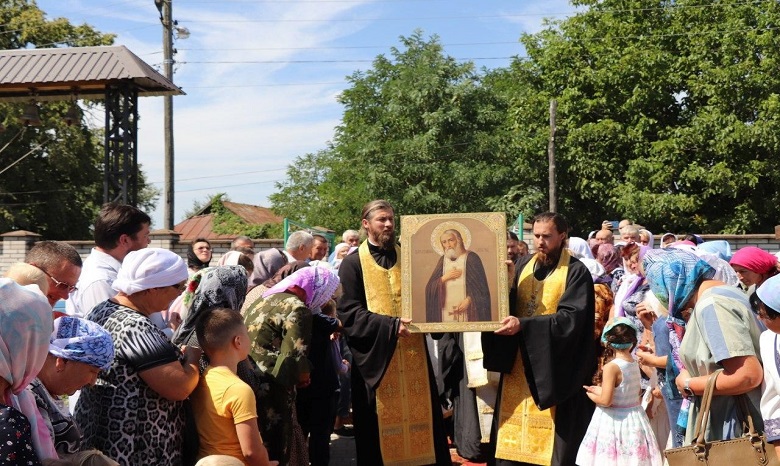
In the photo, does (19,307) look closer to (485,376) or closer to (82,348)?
(82,348)

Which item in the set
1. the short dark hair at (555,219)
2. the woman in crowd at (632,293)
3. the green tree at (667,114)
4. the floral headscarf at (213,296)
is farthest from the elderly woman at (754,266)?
the green tree at (667,114)

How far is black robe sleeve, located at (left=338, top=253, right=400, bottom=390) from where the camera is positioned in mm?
5375

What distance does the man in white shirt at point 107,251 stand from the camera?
4.59 meters

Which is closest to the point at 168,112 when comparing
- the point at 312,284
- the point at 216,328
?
the point at 312,284

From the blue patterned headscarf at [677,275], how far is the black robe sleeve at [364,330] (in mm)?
1684

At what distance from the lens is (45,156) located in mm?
33312

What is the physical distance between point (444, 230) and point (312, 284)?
833 mm

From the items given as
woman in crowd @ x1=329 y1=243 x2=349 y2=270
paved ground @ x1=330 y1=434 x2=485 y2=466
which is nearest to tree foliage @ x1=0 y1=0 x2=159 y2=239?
woman in crowd @ x1=329 y1=243 x2=349 y2=270

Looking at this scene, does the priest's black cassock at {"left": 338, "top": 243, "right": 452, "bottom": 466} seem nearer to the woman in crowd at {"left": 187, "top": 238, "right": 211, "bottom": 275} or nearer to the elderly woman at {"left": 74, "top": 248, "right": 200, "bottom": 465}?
the elderly woman at {"left": 74, "top": 248, "right": 200, "bottom": 465}

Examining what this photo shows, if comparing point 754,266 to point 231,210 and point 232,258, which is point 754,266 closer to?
point 232,258

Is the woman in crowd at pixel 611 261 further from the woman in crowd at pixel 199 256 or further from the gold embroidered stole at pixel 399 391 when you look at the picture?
the woman in crowd at pixel 199 256

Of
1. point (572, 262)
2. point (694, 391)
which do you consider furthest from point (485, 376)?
point (694, 391)

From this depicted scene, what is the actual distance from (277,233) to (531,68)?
12.3 m

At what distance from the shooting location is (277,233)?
1448 inches
